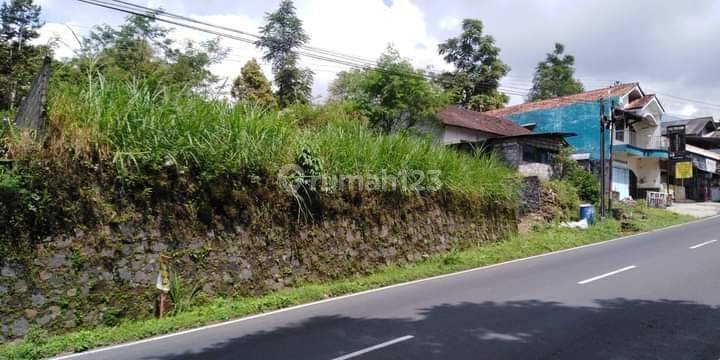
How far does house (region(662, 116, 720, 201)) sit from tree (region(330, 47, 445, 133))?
24870mm

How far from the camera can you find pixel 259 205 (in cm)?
930

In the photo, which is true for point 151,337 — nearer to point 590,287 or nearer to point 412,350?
point 412,350

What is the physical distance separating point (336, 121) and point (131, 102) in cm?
568

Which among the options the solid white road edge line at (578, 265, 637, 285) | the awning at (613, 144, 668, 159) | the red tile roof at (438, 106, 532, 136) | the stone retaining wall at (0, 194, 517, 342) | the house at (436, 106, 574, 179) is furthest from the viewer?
the awning at (613, 144, 668, 159)

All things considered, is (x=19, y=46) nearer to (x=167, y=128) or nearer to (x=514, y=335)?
→ (x=167, y=128)

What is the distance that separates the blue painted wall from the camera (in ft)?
99.5

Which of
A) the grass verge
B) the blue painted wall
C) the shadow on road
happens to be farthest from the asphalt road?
the blue painted wall

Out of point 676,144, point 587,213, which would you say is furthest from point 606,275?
point 676,144

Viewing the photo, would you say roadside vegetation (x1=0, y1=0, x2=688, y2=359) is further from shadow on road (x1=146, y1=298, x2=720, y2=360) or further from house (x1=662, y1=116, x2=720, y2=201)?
house (x1=662, y1=116, x2=720, y2=201)

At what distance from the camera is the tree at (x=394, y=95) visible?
19016 mm

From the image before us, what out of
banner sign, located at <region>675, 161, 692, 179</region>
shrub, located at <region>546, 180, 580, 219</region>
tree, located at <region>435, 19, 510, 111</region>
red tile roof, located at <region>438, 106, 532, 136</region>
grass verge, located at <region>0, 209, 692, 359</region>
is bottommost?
grass verge, located at <region>0, 209, 692, 359</region>

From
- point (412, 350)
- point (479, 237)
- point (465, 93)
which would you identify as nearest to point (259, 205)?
point (412, 350)

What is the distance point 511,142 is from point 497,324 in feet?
61.2

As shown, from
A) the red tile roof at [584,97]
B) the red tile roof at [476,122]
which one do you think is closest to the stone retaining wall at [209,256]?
the red tile roof at [476,122]
